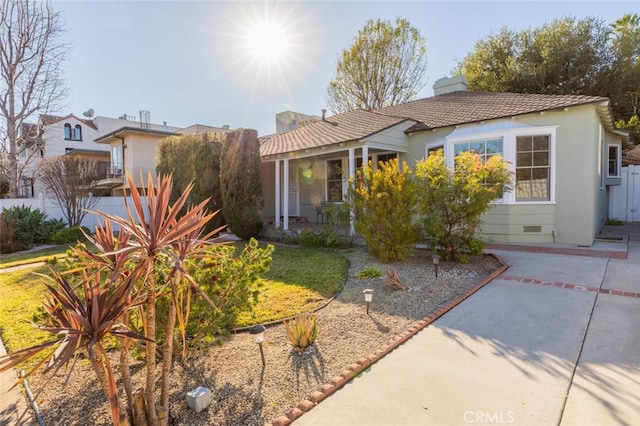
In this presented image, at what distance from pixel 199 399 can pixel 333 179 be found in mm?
12856

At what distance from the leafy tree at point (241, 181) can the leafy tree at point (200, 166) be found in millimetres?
625

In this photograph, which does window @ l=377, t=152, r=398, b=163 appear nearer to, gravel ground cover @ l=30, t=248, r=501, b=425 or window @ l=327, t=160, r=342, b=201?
window @ l=327, t=160, r=342, b=201

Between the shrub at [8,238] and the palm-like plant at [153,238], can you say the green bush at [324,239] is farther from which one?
the shrub at [8,238]

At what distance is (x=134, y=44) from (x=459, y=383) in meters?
12.6

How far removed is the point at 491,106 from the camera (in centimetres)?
1144

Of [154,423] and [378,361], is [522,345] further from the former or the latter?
[154,423]

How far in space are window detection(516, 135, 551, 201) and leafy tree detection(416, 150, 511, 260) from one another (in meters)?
3.10

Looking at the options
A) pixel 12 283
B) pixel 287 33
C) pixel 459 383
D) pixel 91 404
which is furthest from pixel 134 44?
pixel 459 383

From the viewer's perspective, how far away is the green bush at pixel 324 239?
10.4 m

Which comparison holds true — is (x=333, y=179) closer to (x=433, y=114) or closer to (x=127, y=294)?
(x=433, y=114)

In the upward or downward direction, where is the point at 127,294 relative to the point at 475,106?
downward

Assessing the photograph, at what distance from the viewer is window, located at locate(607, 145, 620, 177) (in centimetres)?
1391

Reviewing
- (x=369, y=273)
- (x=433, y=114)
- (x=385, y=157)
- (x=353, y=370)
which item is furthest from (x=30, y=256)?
(x=433, y=114)

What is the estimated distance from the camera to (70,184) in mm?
14273
